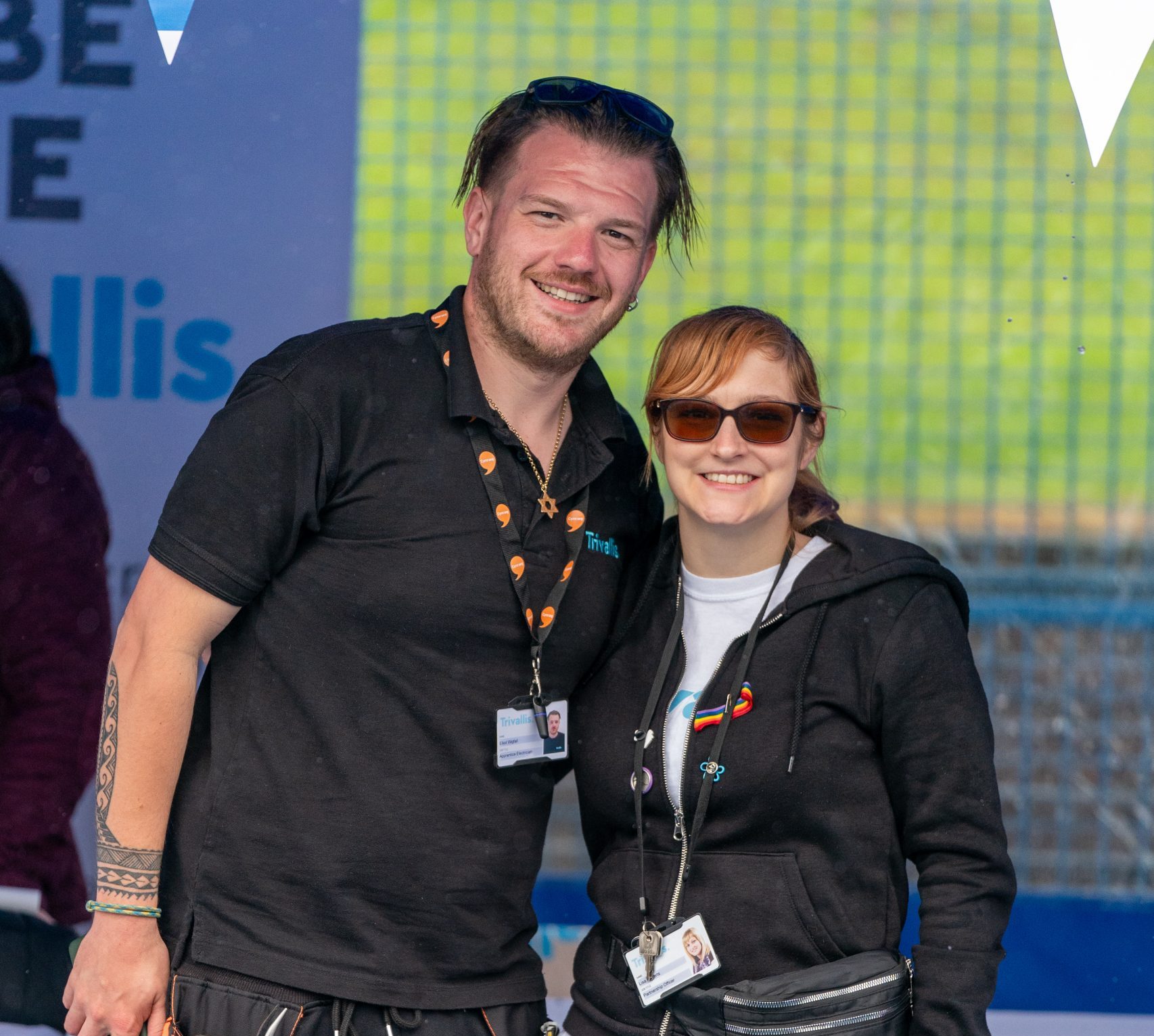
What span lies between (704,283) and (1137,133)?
110cm

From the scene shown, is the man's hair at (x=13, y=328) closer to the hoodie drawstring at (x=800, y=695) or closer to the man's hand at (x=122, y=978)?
the man's hand at (x=122, y=978)

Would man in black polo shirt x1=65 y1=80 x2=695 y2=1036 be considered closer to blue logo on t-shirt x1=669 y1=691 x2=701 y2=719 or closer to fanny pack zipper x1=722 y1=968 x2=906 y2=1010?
blue logo on t-shirt x1=669 y1=691 x2=701 y2=719

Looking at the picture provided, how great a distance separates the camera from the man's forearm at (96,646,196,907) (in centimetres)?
205

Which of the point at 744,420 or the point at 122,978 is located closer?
the point at 122,978

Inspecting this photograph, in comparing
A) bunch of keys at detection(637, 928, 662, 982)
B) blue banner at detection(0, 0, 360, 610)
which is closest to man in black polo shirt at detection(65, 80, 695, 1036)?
bunch of keys at detection(637, 928, 662, 982)

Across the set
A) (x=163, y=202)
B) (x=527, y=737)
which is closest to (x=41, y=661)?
(x=163, y=202)

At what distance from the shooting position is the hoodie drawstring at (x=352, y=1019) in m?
2.05

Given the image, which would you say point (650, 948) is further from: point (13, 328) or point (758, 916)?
point (13, 328)

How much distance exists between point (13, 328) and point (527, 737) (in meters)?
1.79

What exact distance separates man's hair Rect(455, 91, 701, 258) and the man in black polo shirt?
0.25m

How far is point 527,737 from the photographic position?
2158 millimetres

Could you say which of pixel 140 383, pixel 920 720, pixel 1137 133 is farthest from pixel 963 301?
pixel 140 383

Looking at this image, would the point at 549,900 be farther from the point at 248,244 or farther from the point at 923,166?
the point at 923,166

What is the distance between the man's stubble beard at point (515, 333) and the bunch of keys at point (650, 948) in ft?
3.10
